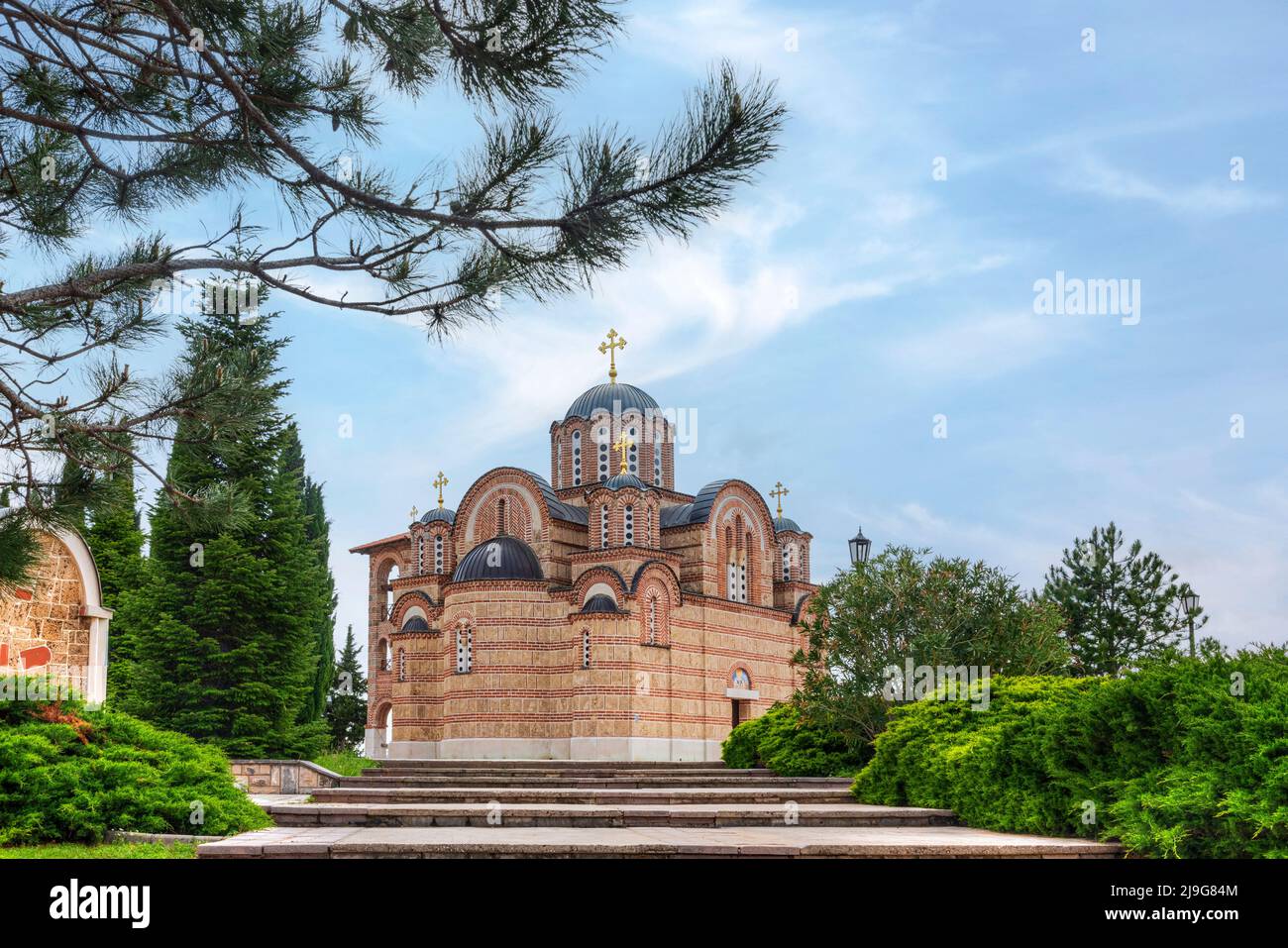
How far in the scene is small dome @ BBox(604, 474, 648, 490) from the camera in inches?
1123

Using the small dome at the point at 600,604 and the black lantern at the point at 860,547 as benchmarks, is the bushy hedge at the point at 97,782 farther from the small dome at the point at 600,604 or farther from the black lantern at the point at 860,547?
the small dome at the point at 600,604

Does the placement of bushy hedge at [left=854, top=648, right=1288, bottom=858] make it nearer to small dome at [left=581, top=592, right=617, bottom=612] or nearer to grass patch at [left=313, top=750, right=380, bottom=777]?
grass patch at [left=313, top=750, right=380, bottom=777]

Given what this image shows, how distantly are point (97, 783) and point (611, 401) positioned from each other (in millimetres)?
23420

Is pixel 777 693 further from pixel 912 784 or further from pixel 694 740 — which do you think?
pixel 912 784

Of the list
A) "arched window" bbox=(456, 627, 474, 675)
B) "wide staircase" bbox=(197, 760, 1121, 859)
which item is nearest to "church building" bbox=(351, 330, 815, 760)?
"arched window" bbox=(456, 627, 474, 675)

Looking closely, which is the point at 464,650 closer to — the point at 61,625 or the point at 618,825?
the point at 61,625

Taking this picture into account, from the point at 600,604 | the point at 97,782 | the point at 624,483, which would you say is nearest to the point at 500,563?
the point at 600,604

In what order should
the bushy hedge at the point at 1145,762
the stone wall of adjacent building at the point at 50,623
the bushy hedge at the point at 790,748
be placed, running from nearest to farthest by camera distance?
the bushy hedge at the point at 1145,762 < the stone wall of adjacent building at the point at 50,623 < the bushy hedge at the point at 790,748

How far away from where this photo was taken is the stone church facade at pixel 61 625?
586 inches

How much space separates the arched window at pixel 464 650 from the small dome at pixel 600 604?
3068 mm

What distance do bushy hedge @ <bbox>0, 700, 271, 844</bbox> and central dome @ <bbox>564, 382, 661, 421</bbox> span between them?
21.7 m

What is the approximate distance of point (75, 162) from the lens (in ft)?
31.0

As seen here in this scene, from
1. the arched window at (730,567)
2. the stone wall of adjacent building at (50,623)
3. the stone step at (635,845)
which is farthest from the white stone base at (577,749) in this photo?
the stone step at (635,845)
